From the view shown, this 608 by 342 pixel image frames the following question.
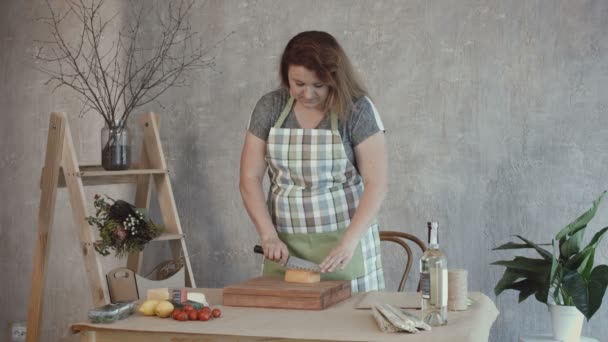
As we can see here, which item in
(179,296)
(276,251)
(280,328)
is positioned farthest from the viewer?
(276,251)

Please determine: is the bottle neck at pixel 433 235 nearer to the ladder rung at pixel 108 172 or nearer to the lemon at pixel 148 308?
the lemon at pixel 148 308

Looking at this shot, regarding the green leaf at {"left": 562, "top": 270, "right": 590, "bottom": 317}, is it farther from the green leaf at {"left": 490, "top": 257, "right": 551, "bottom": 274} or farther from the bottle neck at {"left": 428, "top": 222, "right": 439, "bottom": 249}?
the bottle neck at {"left": 428, "top": 222, "right": 439, "bottom": 249}

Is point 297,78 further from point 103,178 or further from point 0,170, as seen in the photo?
point 0,170

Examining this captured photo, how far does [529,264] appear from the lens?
3.29m

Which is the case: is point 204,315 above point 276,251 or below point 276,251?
below

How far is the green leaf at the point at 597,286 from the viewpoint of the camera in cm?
308

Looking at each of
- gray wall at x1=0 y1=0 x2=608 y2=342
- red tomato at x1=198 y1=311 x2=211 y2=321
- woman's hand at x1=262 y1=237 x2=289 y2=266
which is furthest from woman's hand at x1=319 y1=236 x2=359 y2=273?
gray wall at x1=0 y1=0 x2=608 y2=342

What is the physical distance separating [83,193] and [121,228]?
0.77 feet

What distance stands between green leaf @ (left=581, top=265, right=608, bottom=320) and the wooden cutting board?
3.95 feet

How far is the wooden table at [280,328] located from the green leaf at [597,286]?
99 centimetres

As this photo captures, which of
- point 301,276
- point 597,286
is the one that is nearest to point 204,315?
point 301,276

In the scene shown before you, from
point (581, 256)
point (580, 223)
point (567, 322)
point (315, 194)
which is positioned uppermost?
point (315, 194)

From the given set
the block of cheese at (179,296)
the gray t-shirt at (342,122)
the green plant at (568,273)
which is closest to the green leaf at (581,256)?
the green plant at (568,273)

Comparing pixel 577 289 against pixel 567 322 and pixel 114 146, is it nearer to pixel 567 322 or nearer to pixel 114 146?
pixel 567 322
